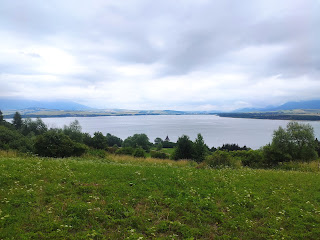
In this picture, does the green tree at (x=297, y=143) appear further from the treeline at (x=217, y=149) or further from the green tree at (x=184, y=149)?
the green tree at (x=184, y=149)

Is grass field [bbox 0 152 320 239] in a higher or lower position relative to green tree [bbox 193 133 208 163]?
higher

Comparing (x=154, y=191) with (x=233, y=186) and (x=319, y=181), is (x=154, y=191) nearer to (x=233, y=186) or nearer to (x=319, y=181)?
(x=233, y=186)

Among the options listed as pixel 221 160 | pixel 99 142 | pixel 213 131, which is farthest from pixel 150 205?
pixel 213 131

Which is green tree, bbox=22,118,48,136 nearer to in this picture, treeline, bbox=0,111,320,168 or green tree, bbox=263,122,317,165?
treeline, bbox=0,111,320,168

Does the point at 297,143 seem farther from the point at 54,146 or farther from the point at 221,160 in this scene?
the point at 54,146

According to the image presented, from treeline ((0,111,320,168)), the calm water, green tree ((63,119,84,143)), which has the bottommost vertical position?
the calm water

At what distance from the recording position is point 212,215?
5.99m

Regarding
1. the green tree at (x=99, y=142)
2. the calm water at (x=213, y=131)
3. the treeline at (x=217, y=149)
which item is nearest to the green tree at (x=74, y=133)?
the green tree at (x=99, y=142)

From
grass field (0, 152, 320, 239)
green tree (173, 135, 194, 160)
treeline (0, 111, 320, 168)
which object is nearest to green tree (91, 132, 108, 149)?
treeline (0, 111, 320, 168)

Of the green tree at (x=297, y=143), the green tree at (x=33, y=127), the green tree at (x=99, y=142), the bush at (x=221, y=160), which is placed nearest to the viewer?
the bush at (x=221, y=160)

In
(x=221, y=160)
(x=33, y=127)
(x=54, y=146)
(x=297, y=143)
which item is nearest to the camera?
(x=221, y=160)

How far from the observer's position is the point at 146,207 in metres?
6.21

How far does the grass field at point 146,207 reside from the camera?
504cm

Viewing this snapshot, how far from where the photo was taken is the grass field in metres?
5.04
